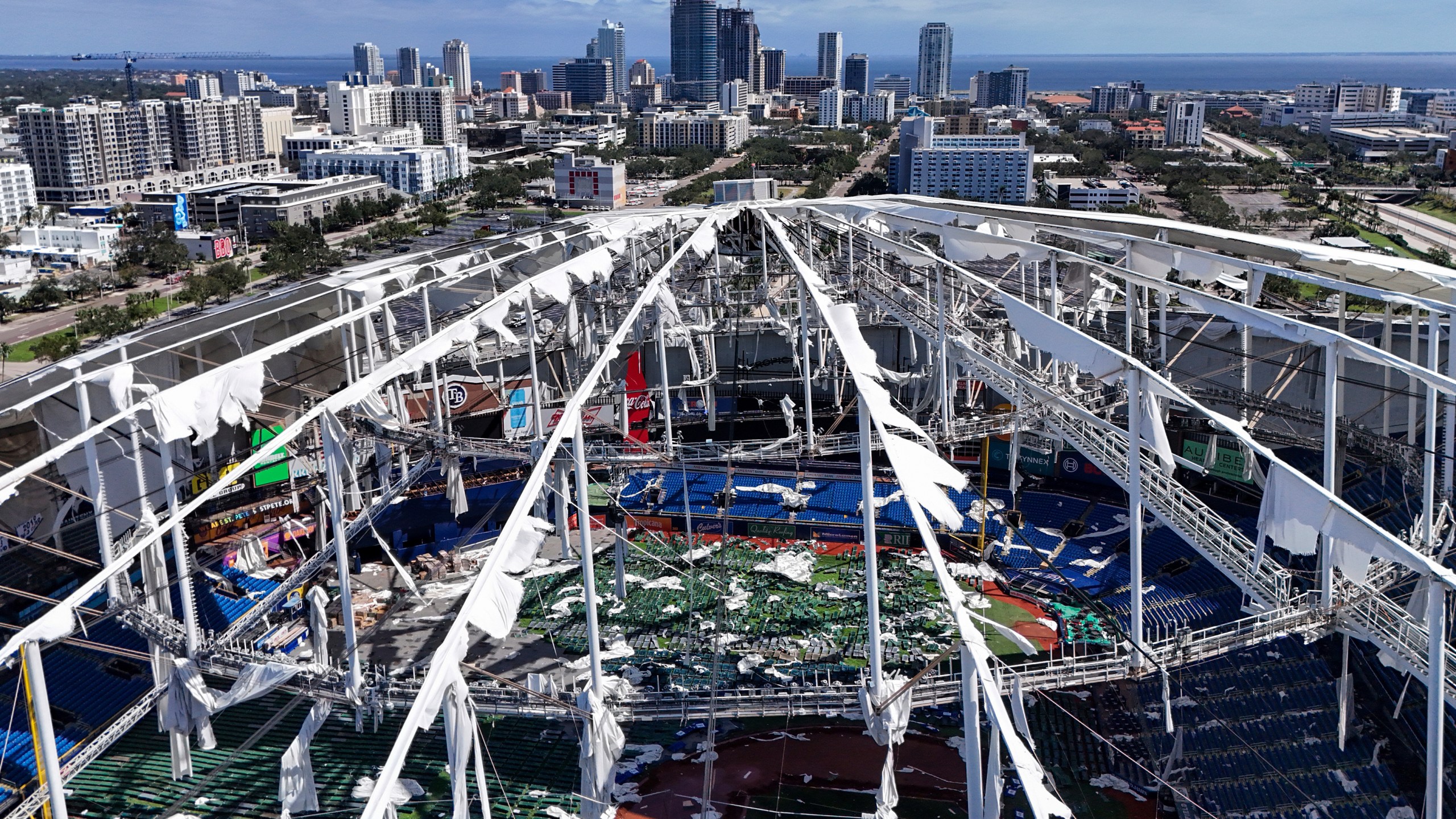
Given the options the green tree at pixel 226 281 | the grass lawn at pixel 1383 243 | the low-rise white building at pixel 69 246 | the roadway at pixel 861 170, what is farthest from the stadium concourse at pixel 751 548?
the roadway at pixel 861 170

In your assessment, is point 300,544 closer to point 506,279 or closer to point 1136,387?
point 506,279

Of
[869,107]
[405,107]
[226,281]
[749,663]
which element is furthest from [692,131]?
[749,663]

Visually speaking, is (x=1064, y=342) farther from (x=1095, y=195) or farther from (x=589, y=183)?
(x=589, y=183)

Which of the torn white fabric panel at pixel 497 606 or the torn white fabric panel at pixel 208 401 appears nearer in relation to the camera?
the torn white fabric panel at pixel 497 606

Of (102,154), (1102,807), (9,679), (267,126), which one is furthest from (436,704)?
(267,126)

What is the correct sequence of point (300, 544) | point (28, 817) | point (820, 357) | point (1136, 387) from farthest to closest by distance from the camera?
point (820, 357) < point (300, 544) < point (28, 817) < point (1136, 387)

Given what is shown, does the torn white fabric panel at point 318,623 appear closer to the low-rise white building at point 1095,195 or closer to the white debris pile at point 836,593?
the white debris pile at point 836,593
